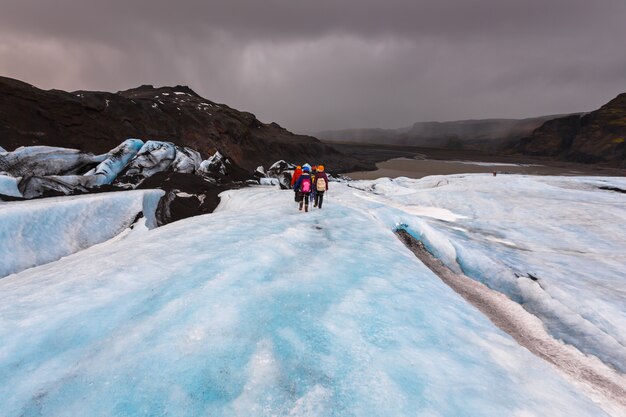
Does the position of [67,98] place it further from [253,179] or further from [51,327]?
[51,327]

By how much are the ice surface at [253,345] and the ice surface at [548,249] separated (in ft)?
9.23

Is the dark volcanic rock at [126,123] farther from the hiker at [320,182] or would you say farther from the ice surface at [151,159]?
the hiker at [320,182]

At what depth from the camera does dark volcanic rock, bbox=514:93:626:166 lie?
117688 mm

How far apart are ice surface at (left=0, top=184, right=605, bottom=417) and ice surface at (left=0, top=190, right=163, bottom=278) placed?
5.36 meters

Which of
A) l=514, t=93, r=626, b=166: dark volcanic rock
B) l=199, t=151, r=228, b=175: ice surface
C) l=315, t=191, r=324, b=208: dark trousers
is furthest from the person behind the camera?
l=514, t=93, r=626, b=166: dark volcanic rock

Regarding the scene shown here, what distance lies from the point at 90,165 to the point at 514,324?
24.5 metres

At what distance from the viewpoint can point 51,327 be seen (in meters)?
3.57

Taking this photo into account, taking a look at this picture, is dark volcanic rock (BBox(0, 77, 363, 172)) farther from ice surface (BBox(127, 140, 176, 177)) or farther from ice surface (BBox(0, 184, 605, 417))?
ice surface (BBox(0, 184, 605, 417))

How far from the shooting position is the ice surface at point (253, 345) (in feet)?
9.12

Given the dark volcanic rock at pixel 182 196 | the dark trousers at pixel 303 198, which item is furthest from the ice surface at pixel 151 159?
the dark trousers at pixel 303 198

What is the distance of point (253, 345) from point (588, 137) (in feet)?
599

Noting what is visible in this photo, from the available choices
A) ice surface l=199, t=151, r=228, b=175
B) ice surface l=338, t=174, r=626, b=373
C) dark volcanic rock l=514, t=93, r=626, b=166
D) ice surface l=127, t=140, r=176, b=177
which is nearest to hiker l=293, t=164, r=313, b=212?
ice surface l=338, t=174, r=626, b=373

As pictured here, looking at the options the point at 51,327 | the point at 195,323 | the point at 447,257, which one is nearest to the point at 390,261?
the point at 447,257

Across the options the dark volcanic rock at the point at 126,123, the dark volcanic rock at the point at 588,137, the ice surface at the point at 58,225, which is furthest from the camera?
the dark volcanic rock at the point at 588,137
